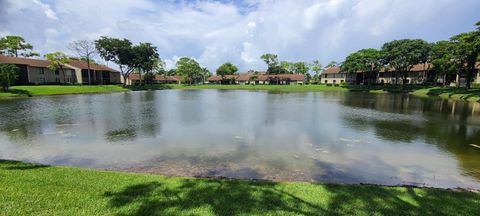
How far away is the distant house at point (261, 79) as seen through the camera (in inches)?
4097

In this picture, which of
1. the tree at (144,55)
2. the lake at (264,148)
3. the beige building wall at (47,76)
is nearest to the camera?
the lake at (264,148)

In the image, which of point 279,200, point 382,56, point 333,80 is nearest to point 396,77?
point 382,56

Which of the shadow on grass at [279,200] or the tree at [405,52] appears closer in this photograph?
the shadow on grass at [279,200]

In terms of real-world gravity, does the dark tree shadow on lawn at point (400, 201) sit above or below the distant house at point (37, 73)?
below

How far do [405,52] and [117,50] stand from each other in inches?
2790

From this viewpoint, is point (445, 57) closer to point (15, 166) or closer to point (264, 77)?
point (15, 166)

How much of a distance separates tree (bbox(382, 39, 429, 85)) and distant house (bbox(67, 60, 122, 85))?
3030 inches

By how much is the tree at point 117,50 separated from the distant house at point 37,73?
8958 mm

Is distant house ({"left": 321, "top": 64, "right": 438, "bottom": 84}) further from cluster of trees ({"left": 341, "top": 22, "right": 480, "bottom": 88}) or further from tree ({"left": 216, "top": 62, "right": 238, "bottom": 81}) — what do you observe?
tree ({"left": 216, "top": 62, "right": 238, "bottom": 81})

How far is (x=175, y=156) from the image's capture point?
421 inches

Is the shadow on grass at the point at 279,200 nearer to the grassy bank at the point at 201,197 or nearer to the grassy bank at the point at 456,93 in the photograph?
the grassy bank at the point at 201,197

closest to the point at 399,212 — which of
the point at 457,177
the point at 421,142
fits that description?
the point at 457,177

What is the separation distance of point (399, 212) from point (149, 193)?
5.03 meters

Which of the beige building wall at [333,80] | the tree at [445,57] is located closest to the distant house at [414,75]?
the tree at [445,57]
